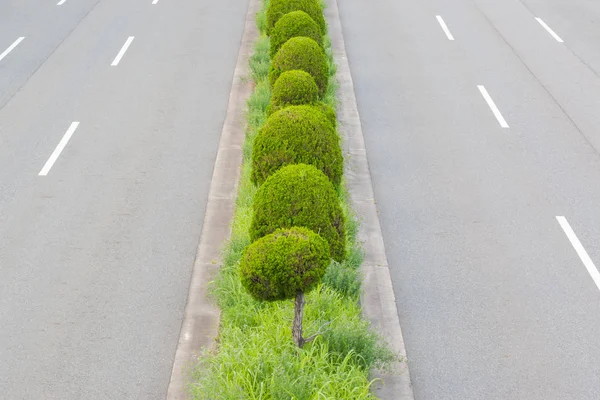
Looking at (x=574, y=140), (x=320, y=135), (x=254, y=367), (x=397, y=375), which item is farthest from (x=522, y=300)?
(x=574, y=140)

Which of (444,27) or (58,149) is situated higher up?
(58,149)

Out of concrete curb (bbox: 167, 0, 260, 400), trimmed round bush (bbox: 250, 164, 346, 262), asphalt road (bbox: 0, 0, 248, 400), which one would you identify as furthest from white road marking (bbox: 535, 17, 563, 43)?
trimmed round bush (bbox: 250, 164, 346, 262)

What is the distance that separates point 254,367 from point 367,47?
1195 centimetres

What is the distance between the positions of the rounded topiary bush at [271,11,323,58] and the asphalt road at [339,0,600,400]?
5.55ft

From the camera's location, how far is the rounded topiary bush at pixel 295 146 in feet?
29.2

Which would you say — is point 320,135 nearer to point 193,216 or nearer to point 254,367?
point 193,216

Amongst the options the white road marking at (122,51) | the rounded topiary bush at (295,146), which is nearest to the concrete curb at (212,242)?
the rounded topiary bush at (295,146)

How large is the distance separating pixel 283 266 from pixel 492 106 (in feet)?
29.0

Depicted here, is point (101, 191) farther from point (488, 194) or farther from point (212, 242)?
point (488, 194)

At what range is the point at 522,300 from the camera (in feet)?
29.1

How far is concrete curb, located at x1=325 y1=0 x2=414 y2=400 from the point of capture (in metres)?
7.43

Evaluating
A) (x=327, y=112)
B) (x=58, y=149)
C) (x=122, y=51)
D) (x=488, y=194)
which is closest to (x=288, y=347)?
(x=327, y=112)

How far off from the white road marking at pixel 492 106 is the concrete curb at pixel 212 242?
14.7 ft

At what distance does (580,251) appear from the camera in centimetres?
989
